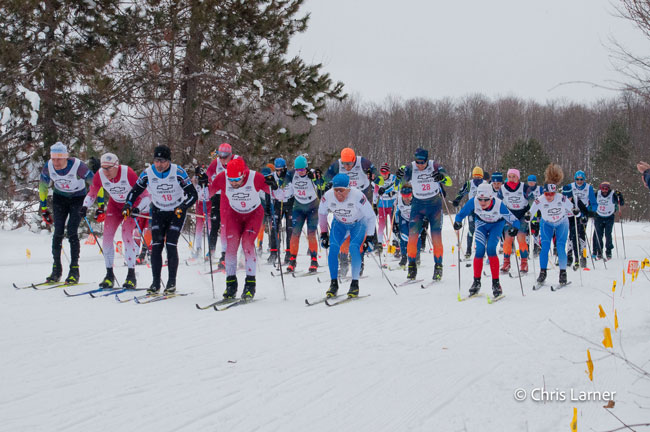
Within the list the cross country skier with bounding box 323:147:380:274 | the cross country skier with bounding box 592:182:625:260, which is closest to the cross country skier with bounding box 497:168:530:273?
the cross country skier with bounding box 323:147:380:274

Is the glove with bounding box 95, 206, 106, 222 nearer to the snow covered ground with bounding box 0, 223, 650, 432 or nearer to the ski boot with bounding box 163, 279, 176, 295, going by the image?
the snow covered ground with bounding box 0, 223, 650, 432

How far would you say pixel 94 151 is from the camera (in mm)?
17375

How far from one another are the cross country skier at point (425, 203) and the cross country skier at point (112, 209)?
4623mm

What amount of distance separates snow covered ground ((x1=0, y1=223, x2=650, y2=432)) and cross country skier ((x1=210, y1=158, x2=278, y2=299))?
55 centimetres

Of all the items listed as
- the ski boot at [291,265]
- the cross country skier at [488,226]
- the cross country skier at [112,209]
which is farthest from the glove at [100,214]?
the cross country skier at [488,226]

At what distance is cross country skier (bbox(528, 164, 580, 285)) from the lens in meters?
9.84

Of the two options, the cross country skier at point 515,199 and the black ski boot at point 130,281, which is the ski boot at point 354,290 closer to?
the black ski boot at point 130,281

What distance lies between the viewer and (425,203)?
9.98 m

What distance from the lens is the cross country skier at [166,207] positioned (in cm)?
779

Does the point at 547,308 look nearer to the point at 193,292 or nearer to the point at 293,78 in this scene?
Answer: the point at 193,292

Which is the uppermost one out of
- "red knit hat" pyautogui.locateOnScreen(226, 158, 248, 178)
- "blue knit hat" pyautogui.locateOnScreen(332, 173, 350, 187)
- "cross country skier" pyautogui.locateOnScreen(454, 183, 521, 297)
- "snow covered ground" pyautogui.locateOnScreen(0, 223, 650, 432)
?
"red knit hat" pyautogui.locateOnScreen(226, 158, 248, 178)

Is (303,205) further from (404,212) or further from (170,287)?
(170,287)

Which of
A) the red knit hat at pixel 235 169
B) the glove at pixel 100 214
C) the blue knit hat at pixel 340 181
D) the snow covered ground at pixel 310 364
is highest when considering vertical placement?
the red knit hat at pixel 235 169

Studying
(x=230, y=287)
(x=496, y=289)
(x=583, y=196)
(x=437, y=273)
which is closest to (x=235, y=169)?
(x=230, y=287)
